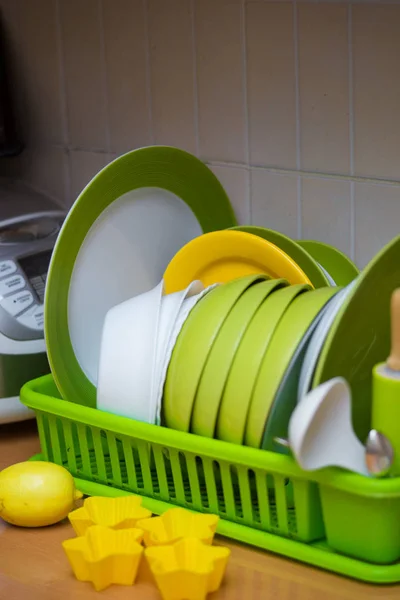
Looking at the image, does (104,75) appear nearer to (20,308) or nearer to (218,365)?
(20,308)

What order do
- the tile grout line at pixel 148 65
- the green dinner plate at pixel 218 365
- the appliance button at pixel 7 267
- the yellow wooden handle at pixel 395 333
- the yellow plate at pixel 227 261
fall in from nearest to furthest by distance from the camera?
the yellow wooden handle at pixel 395 333 → the green dinner plate at pixel 218 365 → the yellow plate at pixel 227 261 → the appliance button at pixel 7 267 → the tile grout line at pixel 148 65

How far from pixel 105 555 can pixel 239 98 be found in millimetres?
596

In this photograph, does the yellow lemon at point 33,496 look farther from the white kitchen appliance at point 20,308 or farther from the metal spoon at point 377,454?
the metal spoon at point 377,454

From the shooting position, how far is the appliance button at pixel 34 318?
3.56ft

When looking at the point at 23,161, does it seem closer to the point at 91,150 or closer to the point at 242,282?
the point at 91,150

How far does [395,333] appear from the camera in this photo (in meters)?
0.76

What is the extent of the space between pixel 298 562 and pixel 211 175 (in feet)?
1.67

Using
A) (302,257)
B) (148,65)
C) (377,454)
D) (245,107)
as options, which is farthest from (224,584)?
(148,65)

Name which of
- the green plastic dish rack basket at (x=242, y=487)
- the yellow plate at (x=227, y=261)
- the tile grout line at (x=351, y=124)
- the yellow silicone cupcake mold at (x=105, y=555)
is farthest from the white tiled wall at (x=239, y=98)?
the yellow silicone cupcake mold at (x=105, y=555)

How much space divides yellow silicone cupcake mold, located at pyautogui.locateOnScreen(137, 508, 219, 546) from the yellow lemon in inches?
4.0

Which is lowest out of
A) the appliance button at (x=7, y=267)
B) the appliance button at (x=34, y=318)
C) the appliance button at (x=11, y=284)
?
the appliance button at (x=34, y=318)

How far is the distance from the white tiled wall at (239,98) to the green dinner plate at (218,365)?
263mm

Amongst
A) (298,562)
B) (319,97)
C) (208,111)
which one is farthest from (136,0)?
(298,562)

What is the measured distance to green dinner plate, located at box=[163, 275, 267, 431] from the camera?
0.87 meters
